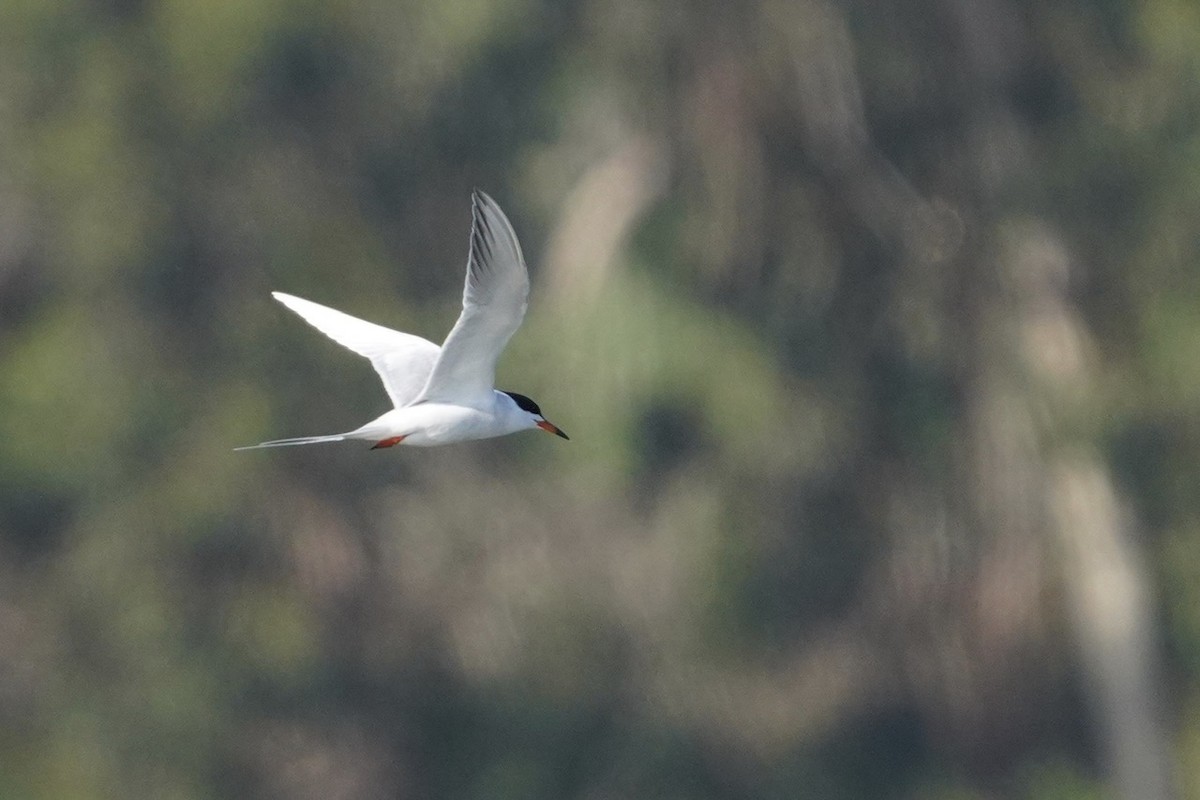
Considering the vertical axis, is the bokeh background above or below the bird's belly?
below

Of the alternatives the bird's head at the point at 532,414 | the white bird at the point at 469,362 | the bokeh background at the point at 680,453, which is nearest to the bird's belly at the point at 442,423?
the white bird at the point at 469,362

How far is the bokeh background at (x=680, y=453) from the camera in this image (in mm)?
13719

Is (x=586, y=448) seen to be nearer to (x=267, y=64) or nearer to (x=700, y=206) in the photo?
(x=700, y=206)

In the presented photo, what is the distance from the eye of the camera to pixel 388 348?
7.06m

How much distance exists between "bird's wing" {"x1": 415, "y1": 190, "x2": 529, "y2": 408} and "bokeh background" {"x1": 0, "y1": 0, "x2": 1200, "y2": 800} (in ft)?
21.3

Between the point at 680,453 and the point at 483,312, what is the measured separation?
25.1 feet

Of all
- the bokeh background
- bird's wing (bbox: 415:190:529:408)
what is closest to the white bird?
bird's wing (bbox: 415:190:529:408)

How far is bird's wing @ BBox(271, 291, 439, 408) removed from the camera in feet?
22.7

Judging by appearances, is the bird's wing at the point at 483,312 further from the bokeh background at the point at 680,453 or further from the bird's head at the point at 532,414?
the bokeh background at the point at 680,453

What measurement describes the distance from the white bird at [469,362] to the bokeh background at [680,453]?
19.8ft

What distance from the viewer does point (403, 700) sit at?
1450 centimetres

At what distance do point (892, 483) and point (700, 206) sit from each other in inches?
71.7

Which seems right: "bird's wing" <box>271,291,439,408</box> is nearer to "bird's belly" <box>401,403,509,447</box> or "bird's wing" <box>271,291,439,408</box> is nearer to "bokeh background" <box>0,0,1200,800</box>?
"bird's belly" <box>401,403,509,447</box>

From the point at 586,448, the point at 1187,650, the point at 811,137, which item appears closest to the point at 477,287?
the point at 586,448
